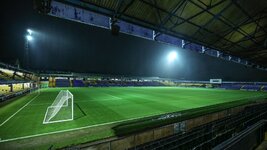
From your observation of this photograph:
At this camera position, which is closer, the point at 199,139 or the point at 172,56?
the point at 199,139

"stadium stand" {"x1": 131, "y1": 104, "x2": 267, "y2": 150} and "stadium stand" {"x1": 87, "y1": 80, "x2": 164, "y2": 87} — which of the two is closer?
"stadium stand" {"x1": 131, "y1": 104, "x2": 267, "y2": 150}

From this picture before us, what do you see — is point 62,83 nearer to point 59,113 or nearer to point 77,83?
point 77,83

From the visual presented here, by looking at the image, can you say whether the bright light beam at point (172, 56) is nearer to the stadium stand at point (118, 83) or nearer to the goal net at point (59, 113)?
the stadium stand at point (118, 83)

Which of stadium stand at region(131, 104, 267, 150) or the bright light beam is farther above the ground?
the bright light beam

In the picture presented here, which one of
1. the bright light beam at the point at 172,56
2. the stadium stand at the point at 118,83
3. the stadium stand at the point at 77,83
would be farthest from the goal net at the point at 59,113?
the bright light beam at the point at 172,56

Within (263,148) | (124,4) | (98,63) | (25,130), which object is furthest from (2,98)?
(98,63)

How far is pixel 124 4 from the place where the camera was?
746cm

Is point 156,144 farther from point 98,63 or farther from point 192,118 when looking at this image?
point 98,63

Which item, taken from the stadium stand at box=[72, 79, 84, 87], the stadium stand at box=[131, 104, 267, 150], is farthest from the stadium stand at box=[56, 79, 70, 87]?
the stadium stand at box=[131, 104, 267, 150]

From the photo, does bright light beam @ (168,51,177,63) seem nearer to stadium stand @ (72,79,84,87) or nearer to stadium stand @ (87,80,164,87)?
stadium stand @ (87,80,164,87)

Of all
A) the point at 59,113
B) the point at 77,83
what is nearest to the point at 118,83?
the point at 77,83

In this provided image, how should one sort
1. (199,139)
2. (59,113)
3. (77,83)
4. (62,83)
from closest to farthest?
1. (199,139)
2. (59,113)
3. (62,83)
4. (77,83)

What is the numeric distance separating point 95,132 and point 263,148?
14.5 feet

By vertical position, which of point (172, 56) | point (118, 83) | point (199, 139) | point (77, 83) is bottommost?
point (199, 139)
